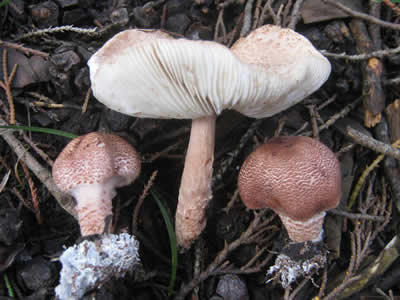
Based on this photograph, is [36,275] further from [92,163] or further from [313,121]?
[313,121]

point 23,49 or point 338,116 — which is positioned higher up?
point 23,49

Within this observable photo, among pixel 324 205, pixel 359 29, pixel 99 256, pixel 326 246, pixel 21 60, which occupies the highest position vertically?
pixel 359 29

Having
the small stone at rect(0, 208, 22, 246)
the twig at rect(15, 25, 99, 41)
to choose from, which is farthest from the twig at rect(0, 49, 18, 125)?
the small stone at rect(0, 208, 22, 246)

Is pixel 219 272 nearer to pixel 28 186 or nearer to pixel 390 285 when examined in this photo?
pixel 390 285

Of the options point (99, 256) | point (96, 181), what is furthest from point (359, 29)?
point (99, 256)

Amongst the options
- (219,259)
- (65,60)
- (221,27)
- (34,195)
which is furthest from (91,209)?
(221,27)

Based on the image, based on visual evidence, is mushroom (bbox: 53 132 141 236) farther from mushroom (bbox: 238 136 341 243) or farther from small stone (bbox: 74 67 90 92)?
mushroom (bbox: 238 136 341 243)

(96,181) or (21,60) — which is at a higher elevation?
(21,60)
